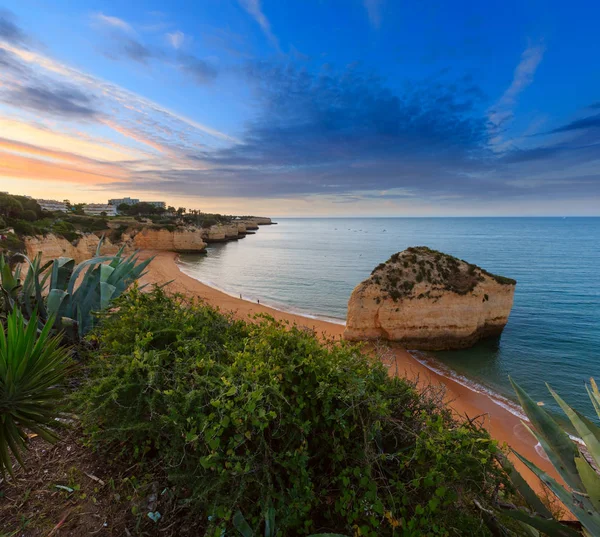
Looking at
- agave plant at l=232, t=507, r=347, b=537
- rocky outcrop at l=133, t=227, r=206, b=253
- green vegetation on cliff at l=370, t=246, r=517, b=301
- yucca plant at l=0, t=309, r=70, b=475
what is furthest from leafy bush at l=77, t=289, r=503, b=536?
rocky outcrop at l=133, t=227, r=206, b=253

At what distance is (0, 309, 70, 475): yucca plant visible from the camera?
2311 mm

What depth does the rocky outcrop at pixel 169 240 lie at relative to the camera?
54562mm

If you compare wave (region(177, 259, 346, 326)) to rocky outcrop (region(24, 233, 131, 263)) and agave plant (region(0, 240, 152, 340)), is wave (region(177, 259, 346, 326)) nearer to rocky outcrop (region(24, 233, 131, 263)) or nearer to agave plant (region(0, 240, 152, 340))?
rocky outcrop (region(24, 233, 131, 263))

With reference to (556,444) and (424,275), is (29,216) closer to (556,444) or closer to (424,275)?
(424,275)

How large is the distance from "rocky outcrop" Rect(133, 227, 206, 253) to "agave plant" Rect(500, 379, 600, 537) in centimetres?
5981

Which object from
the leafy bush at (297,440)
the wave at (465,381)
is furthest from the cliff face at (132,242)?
the wave at (465,381)

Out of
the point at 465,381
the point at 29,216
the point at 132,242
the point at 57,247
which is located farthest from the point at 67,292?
the point at 132,242

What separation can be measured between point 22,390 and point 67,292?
3392 millimetres

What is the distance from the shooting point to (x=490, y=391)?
42.6 feet

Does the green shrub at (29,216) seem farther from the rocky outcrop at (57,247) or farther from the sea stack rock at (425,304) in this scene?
the sea stack rock at (425,304)

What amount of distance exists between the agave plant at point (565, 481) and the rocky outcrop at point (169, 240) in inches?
2355

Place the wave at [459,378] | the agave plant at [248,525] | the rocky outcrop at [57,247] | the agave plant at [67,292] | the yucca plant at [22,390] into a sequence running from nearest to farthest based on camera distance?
1. the agave plant at [248,525]
2. the yucca plant at [22,390]
3. the agave plant at [67,292]
4. the wave at [459,378]
5. the rocky outcrop at [57,247]

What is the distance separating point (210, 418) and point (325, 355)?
1.16 metres

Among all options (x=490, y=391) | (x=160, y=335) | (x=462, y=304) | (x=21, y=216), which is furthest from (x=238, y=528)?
(x=21, y=216)
